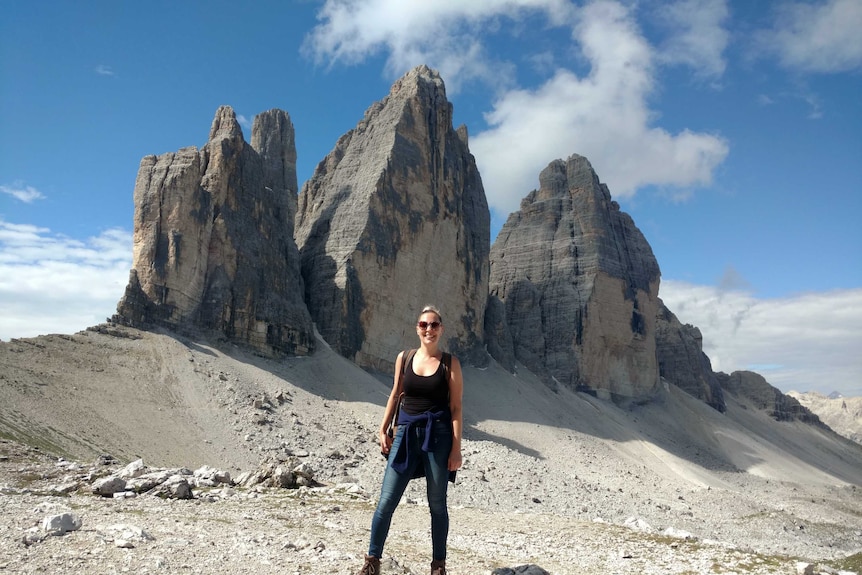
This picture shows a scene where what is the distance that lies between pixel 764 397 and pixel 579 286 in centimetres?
3790

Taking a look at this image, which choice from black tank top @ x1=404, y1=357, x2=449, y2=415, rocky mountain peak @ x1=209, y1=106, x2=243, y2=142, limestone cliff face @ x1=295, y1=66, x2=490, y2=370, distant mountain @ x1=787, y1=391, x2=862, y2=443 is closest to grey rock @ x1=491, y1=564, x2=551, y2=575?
black tank top @ x1=404, y1=357, x2=449, y2=415

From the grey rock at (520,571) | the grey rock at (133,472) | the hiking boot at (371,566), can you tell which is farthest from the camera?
the grey rock at (133,472)

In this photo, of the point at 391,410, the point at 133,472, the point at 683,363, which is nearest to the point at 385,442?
the point at 391,410

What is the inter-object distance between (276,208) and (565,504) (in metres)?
27.3

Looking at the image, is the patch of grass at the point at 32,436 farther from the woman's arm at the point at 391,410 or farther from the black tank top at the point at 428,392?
the black tank top at the point at 428,392

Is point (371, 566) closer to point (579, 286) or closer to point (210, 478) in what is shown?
point (210, 478)

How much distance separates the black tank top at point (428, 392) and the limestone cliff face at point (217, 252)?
31.0 meters

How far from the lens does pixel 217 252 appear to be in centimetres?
3944

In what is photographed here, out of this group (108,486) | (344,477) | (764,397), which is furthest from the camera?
(764,397)

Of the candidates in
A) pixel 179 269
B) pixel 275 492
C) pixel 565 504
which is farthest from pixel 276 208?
pixel 275 492

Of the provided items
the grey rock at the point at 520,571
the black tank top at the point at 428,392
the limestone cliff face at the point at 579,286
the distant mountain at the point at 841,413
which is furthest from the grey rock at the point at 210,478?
the distant mountain at the point at 841,413

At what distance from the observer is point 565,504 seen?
2694 cm

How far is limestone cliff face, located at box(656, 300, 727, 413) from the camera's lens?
262 feet

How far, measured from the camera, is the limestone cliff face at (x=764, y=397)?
8931cm
